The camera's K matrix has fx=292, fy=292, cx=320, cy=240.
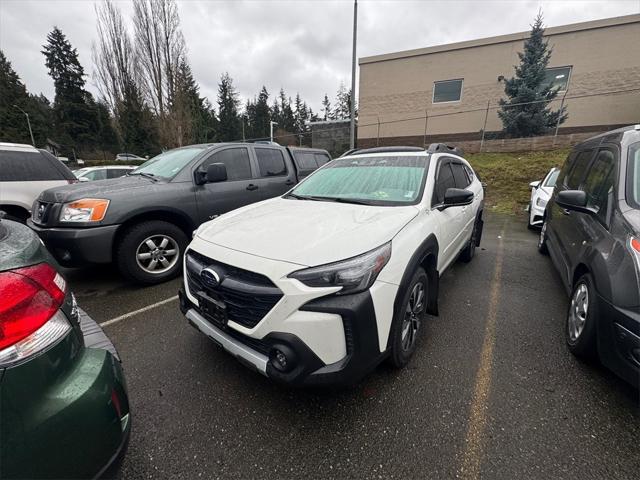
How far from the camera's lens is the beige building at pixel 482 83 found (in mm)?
15812

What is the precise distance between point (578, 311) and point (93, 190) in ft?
16.3

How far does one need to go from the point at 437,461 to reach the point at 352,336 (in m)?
0.82

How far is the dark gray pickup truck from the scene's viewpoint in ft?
10.5

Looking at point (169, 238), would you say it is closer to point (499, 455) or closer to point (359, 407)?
point (359, 407)

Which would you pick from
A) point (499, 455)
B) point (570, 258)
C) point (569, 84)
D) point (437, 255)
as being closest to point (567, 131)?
point (569, 84)

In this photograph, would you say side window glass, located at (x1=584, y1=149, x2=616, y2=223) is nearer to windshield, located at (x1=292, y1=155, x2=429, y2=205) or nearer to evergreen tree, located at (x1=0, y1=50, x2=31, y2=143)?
windshield, located at (x1=292, y1=155, x2=429, y2=205)

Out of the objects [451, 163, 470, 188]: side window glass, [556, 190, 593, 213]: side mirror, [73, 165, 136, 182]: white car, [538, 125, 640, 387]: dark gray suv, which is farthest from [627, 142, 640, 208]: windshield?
[73, 165, 136, 182]: white car

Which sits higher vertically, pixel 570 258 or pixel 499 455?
pixel 570 258

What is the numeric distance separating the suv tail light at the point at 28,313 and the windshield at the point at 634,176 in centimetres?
357

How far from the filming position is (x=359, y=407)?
6.35 feet

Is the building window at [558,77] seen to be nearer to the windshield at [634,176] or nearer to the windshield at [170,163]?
the windshield at [634,176]

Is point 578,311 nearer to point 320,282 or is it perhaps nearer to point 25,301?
point 320,282

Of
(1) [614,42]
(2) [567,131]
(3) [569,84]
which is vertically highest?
(1) [614,42]

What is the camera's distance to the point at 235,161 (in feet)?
14.8
